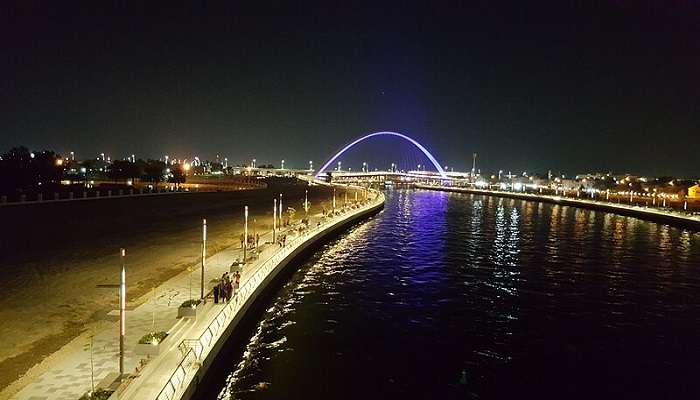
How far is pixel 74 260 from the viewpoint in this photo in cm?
2533

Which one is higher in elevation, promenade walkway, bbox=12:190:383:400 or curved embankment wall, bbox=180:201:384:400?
promenade walkway, bbox=12:190:383:400

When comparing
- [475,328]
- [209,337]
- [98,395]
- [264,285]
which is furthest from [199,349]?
[475,328]

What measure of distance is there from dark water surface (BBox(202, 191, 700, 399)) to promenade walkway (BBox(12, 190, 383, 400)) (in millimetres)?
1729

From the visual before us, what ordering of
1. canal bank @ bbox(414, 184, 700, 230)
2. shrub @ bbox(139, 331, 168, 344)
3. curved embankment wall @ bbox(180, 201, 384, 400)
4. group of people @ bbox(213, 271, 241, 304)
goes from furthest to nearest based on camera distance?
canal bank @ bbox(414, 184, 700, 230) < group of people @ bbox(213, 271, 241, 304) < curved embankment wall @ bbox(180, 201, 384, 400) < shrub @ bbox(139, 331, 168, 344)

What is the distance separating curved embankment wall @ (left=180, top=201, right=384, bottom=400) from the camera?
1336cm

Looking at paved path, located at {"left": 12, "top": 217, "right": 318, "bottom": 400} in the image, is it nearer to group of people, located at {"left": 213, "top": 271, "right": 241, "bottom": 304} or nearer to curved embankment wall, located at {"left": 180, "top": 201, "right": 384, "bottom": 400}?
group of people, located at {"left": 213, "top": 271, "right": 241, "bottom": 304}

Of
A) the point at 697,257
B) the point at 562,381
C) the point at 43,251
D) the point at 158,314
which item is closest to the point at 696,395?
the point at 562,381

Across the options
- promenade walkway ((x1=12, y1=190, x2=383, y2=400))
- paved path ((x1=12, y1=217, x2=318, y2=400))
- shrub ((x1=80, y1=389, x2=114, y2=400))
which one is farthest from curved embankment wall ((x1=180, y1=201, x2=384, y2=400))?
shrub ((x1=80, y1=389, x2=114, y2=400))

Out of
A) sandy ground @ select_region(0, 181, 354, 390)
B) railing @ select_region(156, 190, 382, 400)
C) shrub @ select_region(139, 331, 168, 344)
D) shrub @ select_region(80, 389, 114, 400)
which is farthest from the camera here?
sandy ground @ select_region(0, 181, 354, 390)

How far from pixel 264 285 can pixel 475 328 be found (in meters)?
9.41

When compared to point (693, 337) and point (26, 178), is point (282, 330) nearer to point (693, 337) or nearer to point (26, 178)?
point (693, 337)

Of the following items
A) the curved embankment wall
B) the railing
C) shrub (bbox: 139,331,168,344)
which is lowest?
the curved embankment wall

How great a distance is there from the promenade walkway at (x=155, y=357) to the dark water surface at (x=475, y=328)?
173 cm

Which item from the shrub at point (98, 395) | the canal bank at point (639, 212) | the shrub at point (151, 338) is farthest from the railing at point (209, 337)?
the canal bank at point (639, 212)
